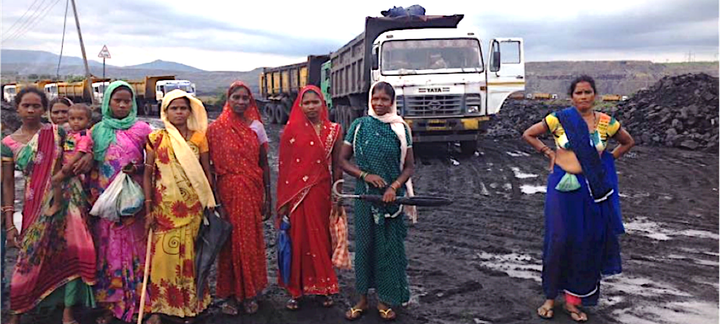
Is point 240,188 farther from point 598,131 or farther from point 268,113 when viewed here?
point 268,113

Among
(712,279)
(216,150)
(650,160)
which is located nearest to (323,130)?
(216,150)

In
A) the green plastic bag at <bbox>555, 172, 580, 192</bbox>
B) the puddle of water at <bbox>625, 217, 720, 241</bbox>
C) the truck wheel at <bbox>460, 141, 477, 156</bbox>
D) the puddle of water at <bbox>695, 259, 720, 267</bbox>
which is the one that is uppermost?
the green plastic bag at <bbox>555, 172, 580, 192</bbox>

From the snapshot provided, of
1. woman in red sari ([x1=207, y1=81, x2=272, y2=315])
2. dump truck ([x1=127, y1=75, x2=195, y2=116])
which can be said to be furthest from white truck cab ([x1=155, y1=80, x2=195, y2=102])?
woman in red sari ([x1=207, y1=81, x2=272, y2=315])

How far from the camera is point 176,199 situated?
11.0 feet

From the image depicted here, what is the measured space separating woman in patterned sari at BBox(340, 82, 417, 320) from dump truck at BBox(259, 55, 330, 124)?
14.5 metres

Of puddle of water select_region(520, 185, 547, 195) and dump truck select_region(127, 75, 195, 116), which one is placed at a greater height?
dump truck select_region(127, 75, 195, 116)

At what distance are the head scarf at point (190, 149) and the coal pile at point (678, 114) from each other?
12.0 meters

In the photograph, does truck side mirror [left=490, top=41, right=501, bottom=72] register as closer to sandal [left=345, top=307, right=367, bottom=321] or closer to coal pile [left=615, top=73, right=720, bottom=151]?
coal pile [left=615, top=73, right=720, bottom=151]

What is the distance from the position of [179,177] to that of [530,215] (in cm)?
468

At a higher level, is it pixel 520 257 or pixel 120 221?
pixel 120 221

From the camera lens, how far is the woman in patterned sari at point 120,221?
3396 millimetres

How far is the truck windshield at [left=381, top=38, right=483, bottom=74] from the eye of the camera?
10.9m

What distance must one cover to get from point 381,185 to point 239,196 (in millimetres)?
903

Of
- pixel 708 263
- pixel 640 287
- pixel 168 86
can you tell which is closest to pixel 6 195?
pixel 640 287
